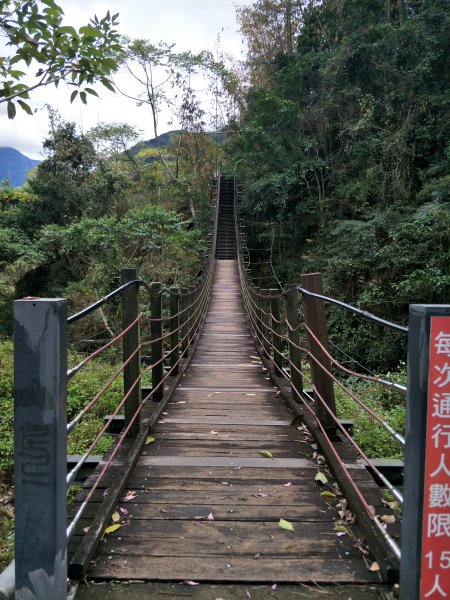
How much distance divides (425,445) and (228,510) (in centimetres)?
100

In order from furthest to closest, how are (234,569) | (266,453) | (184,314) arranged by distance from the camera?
(184,314) → (266,453) → (234,569)

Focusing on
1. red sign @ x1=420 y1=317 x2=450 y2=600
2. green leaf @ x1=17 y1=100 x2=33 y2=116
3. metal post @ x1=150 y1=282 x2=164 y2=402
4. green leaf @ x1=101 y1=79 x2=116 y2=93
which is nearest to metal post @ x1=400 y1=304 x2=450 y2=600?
red sign @ x1=420 y1=317 x2=450 y2=600

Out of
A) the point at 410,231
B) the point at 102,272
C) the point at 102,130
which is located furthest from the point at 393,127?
the point at 102,130

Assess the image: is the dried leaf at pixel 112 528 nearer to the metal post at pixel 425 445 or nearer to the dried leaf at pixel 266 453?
the dried leaf at pixel 266 453

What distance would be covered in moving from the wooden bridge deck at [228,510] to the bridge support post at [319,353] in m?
0.24

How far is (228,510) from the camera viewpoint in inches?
73.6

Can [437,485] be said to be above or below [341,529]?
above

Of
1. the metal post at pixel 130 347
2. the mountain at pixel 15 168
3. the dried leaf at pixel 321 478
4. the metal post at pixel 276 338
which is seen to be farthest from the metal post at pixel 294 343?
the mountain at pixel 15 168

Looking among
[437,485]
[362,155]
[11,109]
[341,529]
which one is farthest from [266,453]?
[362,155]

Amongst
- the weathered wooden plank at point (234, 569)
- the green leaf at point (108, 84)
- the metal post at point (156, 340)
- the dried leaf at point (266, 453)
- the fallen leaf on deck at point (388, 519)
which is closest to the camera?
the weathered wooden plank at point (234, 569)

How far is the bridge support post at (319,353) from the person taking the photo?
245 cm

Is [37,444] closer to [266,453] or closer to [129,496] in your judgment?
[129,496]

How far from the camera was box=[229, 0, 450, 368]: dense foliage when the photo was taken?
26.0 feet

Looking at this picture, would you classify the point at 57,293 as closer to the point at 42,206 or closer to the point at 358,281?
the point at 42,206
